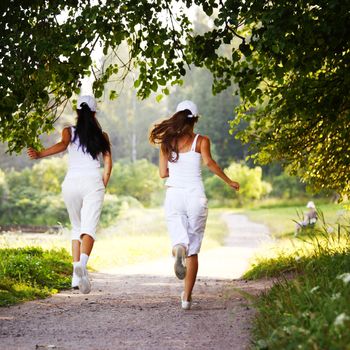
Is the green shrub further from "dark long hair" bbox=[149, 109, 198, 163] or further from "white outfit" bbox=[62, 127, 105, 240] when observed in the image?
"white outfit" bbox=[62, 127, 105, 240]

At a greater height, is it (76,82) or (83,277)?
(76,82)

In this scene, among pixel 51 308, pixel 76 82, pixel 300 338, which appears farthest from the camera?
pixel 76 82

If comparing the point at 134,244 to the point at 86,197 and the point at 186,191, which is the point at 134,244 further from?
the point at 186,191

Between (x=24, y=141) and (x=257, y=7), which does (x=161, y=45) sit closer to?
(x=257, y=7)

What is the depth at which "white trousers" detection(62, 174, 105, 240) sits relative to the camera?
8.44 meters

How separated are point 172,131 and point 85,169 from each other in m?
1.17

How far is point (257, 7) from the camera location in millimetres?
9062

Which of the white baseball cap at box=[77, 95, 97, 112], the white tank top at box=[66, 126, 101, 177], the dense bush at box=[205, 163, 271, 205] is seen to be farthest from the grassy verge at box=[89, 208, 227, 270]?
the dense bush at box=[205, 163, 271, 205]

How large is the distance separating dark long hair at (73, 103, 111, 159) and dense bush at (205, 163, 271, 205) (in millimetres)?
48215

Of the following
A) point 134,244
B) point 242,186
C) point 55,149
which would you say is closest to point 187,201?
point 55,149

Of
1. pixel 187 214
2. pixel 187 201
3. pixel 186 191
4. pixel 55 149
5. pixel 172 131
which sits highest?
pixel 172 131

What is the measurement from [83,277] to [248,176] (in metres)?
49.6

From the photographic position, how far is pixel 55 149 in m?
8.38

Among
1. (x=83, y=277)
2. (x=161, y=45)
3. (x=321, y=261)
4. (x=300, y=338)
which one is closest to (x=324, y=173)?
(x=161, y=45)
